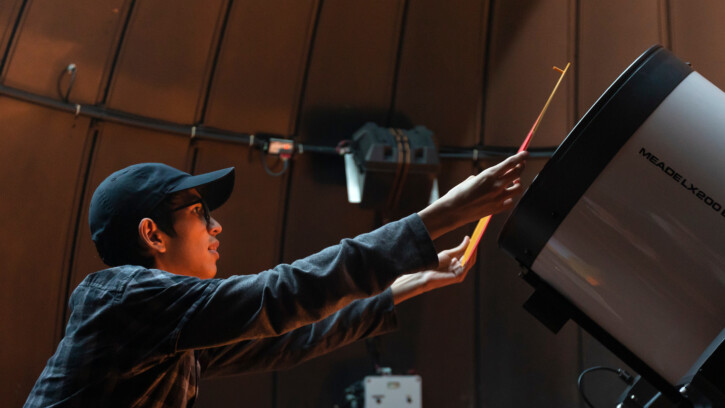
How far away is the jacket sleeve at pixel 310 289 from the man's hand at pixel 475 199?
0.16 ft

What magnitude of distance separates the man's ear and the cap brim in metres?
0.11

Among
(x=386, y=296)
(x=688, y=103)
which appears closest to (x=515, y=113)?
(x=386, y=296)

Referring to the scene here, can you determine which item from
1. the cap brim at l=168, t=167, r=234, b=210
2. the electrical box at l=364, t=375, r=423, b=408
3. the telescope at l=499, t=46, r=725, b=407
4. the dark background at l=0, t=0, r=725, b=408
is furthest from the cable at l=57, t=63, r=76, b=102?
the telescope at l=499, t=46, r=725, b=407

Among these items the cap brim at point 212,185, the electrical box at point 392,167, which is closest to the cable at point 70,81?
the electrical box at point 392,167

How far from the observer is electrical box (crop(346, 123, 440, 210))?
3652 mm

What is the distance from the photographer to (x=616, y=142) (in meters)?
1.27

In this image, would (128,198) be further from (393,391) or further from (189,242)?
(393,391)

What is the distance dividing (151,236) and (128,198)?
0.39 feet

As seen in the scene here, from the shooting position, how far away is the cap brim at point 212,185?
1.71m

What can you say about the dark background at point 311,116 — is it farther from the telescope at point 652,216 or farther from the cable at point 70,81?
the telescope at point 652,216

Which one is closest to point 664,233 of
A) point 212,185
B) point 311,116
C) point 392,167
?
point 212,185

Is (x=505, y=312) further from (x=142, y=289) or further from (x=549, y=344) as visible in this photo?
(x=142, y=289)

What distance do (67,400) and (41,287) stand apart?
2.34m

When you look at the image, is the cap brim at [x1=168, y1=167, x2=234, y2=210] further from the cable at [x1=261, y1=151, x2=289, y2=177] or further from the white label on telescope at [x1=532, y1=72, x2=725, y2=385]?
the cable at [x1=261, y1=151, x2=289, y2=177]
